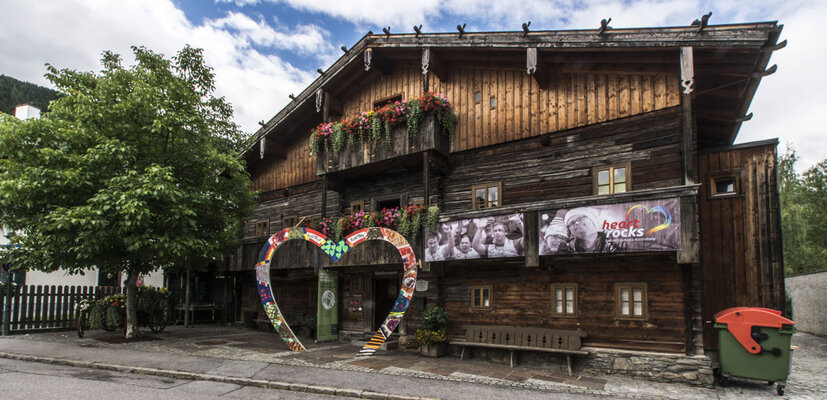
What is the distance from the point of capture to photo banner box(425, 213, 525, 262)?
12203 mm

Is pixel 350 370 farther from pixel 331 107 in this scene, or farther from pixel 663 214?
pixel 331 107

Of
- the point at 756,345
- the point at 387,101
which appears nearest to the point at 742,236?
the point at 756,345

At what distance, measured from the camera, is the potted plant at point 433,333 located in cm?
1343

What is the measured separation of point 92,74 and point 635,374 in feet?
60.8

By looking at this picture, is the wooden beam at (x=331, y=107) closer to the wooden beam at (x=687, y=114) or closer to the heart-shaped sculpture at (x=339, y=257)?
the heart-shaped sculpture at (x=339, y=257)

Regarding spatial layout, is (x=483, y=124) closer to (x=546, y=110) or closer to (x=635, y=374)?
(x=546, y=110)

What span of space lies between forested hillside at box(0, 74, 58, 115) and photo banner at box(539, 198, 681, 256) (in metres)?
42.9

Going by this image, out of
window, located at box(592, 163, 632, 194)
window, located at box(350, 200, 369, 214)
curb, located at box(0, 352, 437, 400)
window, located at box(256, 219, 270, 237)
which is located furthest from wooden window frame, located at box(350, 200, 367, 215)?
window, located at box(592, 163, 632, 194)

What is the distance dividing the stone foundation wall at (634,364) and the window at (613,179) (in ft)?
13.4

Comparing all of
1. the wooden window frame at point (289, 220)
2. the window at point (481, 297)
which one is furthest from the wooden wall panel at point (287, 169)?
the window at point (481, 297)

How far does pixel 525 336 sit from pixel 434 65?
29.5ft

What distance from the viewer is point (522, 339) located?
1242 centimetres

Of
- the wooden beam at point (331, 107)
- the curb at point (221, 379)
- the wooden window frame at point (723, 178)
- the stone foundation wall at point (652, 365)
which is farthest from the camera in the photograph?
the wooden beam at point (331, 107)

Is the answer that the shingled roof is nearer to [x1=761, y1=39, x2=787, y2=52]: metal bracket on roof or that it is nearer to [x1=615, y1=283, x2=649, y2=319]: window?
[x1=761, y1=39, x2=787, y2=52]: metal bracket on roof
